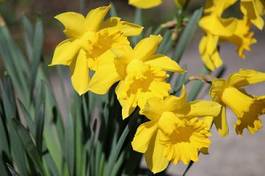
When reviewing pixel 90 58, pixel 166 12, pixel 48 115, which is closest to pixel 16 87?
pixel 48 115

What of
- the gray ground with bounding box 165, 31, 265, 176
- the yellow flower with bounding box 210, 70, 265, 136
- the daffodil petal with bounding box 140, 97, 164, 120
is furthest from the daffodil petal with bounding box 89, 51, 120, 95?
the gray ground with bounding box 165, 31, 265, 176

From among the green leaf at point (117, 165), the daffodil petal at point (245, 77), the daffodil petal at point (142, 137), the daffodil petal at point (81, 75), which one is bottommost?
the green leaf at point (117, 165)

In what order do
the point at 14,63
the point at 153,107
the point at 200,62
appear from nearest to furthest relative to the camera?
the point at 153,107 < the point at 14,63 < the point at 200,62

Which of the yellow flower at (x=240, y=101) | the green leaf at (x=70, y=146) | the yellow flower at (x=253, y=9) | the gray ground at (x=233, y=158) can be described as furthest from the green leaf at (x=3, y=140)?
the gray ground at (x=233, y=158)

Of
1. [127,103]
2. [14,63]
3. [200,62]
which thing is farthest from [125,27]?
[200,62]

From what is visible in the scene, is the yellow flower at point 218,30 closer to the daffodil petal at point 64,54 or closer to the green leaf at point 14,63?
the daffodil petal at point 64,54

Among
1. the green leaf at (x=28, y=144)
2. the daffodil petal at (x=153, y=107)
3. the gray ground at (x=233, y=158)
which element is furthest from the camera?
the gray ground at (x=233, y=158)

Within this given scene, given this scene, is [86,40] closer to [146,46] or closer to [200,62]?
[146,46]

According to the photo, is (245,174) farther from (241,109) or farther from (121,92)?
(121,92)
